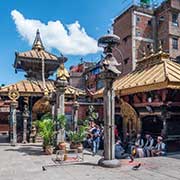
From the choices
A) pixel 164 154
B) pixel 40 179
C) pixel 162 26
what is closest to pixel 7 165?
pixel 40 179

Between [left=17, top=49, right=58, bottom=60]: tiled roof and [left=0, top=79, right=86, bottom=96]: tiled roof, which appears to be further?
[left=17, top=49, right=58, bottom=60]: tiled roof

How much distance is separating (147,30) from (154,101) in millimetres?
28346

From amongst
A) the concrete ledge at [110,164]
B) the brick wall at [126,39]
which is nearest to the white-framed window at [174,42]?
the brick wall at [126,39]

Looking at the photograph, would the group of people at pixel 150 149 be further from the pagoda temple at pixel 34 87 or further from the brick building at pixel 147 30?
the brick building at pixel 147 30

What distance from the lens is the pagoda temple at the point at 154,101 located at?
14727 mm

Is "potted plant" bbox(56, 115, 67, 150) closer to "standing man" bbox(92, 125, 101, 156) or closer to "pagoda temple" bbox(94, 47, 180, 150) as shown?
"standing man" bbox(92, 125, 101, 156)

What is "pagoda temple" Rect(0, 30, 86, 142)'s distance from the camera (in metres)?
21.4

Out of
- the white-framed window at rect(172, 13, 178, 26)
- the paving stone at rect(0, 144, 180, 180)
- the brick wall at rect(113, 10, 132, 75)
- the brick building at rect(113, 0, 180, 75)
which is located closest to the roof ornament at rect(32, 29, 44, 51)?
the paving stone at rect(0, 144, 180, 180)

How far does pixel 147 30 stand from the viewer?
137 ft

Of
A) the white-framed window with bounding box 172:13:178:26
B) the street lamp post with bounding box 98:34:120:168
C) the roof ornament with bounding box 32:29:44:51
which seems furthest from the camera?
the white-framed window with bounding box 172:13:178:26

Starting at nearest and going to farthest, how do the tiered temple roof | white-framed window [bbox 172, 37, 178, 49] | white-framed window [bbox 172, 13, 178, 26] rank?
the tiered temple roof, white-framed window [bbox 172, 37, 178, 49], white-framed window [bbox 172, 13, 178, 26]

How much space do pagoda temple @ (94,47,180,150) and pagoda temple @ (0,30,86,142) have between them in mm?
5751

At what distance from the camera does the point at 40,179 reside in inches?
340

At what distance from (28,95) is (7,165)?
10048mm
